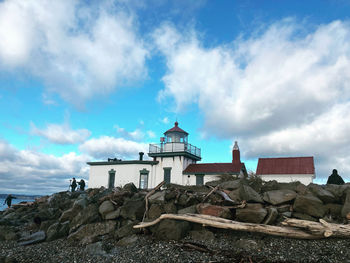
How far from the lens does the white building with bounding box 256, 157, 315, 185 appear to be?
24062 mm

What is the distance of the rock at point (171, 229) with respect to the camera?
9.29 m

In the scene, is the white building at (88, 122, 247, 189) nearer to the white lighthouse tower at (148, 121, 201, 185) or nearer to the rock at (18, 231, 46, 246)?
the white lighthouse tower at (148, 121, 201, 185)

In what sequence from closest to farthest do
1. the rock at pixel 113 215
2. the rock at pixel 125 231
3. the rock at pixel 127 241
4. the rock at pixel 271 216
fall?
1. the rock at pixel 271 216
2. the rock at pixel 127 241
3. the rock at pixel 125 231
4. the rock at pixel 113 215

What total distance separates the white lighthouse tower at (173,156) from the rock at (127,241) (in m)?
16.5

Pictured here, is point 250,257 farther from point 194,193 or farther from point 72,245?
point 72,245

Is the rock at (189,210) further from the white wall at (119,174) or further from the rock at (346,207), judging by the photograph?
the white wall at (119,174)

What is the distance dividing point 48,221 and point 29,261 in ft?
12.6

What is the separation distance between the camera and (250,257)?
748cm

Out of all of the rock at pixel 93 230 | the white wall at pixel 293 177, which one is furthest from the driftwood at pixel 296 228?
the white wall at pixel 293 177

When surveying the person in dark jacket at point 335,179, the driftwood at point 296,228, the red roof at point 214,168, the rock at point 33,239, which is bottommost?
the rock at point 33,239

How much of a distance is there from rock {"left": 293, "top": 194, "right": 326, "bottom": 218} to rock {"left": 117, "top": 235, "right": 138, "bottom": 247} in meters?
5.96

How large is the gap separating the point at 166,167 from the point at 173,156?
1.32 metres

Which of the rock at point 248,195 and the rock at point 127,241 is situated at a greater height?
the rock at point 248,195

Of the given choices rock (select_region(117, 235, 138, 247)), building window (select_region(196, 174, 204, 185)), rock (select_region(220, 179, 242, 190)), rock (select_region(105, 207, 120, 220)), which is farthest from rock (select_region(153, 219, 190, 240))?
building window (select_region(196, 174, 204, 185))
